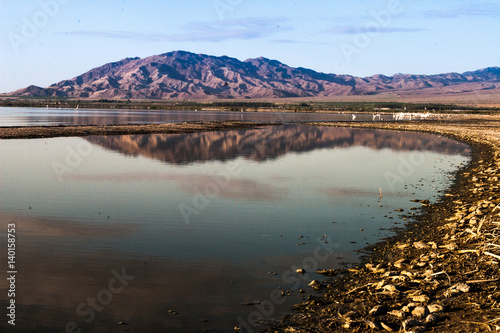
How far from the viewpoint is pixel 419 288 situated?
9938mm

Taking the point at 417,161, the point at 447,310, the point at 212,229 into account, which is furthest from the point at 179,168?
the point at 447,310

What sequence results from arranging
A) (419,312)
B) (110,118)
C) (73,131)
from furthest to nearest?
1. (110,118)
2. (73,131)
3. (419,312)

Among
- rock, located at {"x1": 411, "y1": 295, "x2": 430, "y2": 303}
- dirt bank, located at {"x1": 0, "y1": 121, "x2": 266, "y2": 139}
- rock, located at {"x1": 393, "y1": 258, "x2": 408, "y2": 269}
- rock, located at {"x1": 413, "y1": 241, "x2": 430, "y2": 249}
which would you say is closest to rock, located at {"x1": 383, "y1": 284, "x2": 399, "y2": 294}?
rock, located at {"x1": 411, "y1": 295, "x2": 430, "y2": 303}

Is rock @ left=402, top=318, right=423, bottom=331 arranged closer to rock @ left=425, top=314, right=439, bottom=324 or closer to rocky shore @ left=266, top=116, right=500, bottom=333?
rocky shore @ left=266, top=116, right=500, bottom=333

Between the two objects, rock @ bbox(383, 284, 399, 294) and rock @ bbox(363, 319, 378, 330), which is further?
rock @ bbox(383, 284, 399, 294)

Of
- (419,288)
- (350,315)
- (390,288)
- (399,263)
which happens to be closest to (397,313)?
(350,315)

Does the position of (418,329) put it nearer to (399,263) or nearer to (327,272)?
(327,272)

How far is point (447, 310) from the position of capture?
8.73 metres

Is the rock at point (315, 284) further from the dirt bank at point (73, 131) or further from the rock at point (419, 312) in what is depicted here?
the dirt bank at point (73, 131)

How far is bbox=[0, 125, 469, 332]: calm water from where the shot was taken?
958 centimetres

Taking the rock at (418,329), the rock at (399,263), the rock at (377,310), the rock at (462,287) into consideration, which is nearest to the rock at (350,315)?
the rock at (377,310)

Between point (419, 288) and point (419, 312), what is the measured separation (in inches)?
56.5

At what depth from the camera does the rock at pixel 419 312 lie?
8516 mm

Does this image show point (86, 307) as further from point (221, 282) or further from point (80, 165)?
point (80, 165)
